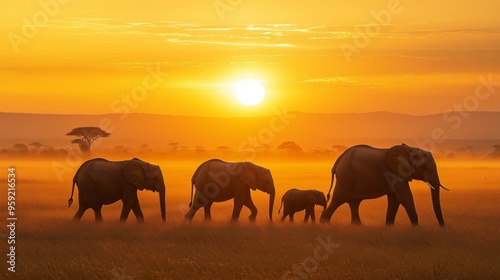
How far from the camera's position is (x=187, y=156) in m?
111

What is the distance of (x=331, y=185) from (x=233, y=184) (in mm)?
3340

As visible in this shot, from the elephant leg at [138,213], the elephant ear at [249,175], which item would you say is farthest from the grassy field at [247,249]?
the elephant ear at [249,175]

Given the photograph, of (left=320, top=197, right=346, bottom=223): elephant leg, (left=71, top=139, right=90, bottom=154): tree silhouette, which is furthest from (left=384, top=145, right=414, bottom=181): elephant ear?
(left=71, top=139, right=90, bottom=154): tree silhouette

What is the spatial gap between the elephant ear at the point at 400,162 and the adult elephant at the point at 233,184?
3.88 metres

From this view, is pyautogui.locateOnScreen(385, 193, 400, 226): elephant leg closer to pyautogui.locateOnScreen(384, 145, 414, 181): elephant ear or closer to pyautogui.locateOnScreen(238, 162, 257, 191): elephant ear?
pyautogui.locateOnScreen(384, 145, 414, 181): elephant ear

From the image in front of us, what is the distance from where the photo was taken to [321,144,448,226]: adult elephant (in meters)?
24.8

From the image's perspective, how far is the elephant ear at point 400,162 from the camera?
81.5 ft

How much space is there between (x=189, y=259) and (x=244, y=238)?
353 centimetres

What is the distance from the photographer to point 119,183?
25625 millimetres

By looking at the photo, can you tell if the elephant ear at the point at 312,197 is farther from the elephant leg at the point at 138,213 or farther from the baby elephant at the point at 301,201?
the elephant leg at the point at 138,213

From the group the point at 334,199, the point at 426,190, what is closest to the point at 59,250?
the point at 334,199

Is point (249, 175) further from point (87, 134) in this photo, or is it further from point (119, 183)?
point (87, 134)

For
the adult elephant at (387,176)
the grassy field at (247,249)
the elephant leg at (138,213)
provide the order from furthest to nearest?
the elephant leg at (138,213), the adult elephant at (387,176), the grassy field at (247,249)

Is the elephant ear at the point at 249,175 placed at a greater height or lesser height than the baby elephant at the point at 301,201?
greater
